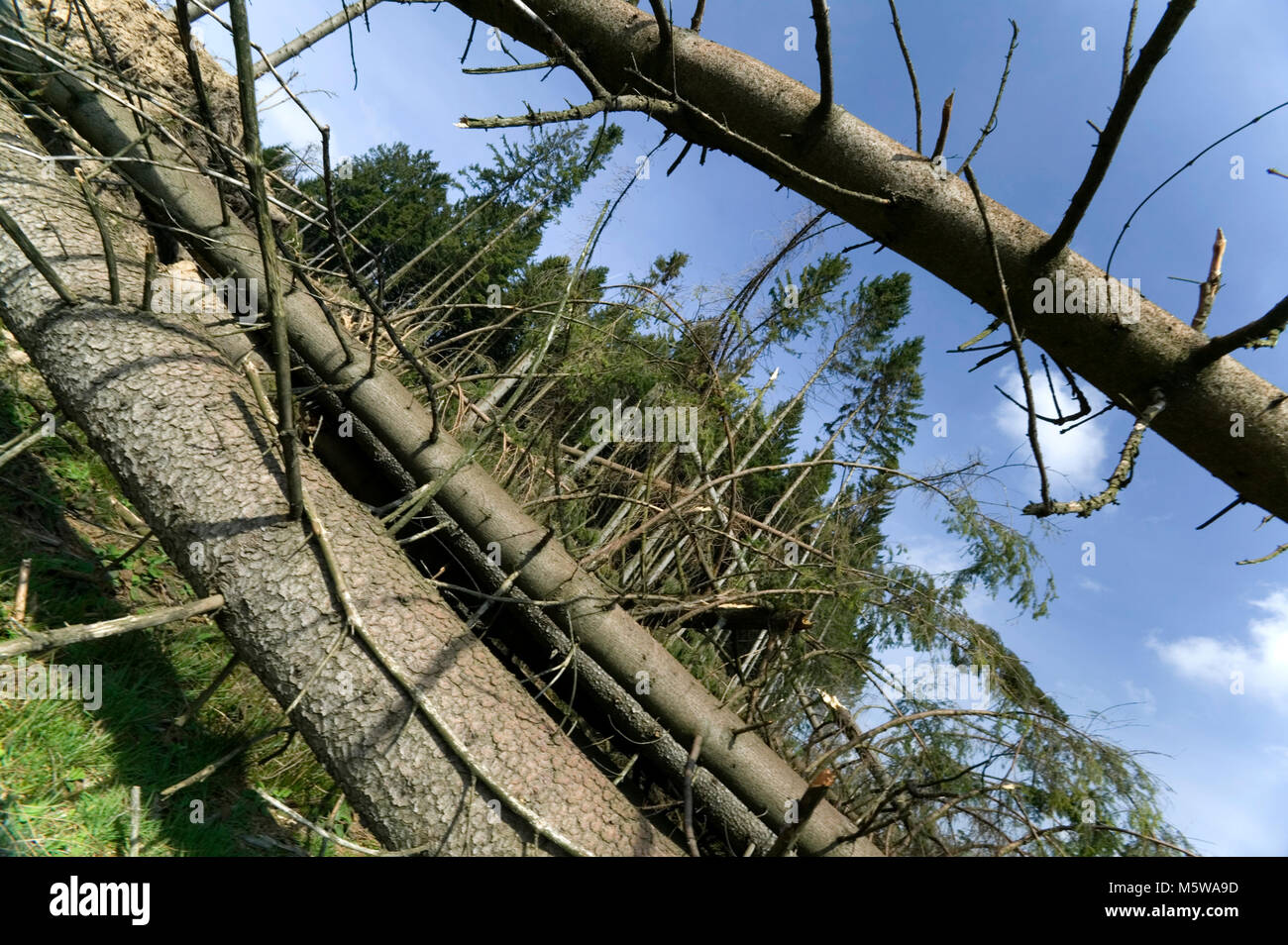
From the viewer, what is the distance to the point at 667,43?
230cm

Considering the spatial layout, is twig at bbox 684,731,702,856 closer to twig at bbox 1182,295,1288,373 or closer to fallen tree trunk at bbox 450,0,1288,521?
fallen tree trunk at bbox 450,0,1288,521

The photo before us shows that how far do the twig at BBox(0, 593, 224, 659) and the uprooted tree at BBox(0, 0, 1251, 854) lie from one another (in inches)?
3.7

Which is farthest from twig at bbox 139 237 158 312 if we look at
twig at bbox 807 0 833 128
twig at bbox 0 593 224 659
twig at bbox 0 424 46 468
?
twig at bbox 807 0 833 128

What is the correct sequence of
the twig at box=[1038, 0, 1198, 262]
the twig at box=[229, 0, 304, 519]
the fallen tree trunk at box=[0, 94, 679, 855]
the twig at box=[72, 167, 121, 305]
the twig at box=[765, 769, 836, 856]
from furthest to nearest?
the twig at box=[72, 167, 121, 305] → the fallen tree trunk at box=[0, 94, 679, 855] → the twig at box=[765, 769, 836, 856] → the twig at box=[229, 0, 304, 519] → the twig at box=[1038, 0, 1198, 262]

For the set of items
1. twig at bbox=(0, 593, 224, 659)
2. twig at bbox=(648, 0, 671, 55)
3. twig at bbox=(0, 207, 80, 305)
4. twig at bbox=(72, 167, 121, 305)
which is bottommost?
twig at bbox=(0, 593, 224, 659)

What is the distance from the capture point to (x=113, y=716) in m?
2.69

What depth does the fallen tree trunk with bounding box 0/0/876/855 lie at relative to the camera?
314cm

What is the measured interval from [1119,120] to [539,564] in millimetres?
2371

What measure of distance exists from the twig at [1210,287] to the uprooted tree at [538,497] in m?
0.07

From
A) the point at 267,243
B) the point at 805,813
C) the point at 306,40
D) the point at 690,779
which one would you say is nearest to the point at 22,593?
the point at 267,243

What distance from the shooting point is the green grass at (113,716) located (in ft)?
7.70
